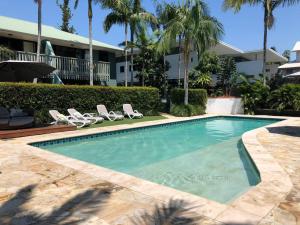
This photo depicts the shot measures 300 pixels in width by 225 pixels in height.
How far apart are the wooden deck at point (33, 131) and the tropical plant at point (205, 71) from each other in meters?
15.2

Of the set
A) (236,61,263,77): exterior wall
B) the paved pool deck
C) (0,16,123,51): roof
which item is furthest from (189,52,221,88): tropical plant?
the paved pool deck

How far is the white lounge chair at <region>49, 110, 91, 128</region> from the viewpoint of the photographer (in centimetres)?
1439

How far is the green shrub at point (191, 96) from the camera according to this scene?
2266 cm

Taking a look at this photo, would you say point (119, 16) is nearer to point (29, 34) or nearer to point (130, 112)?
point (29, 34)

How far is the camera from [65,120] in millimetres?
14352

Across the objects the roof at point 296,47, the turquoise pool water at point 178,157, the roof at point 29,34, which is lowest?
the turquoise pool water at point 178,157

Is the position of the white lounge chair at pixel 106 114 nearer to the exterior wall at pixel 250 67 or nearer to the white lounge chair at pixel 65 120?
the white lounge chair at pixel 65 120

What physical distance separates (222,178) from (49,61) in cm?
1729

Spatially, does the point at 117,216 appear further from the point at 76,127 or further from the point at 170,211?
the point at 76,127

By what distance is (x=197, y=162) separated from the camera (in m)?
9.11

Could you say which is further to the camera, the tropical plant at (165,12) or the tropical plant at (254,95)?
the tropical plant at (165,12)

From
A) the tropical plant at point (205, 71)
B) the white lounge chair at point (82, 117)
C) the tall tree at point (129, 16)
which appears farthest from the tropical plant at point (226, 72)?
the white lounge chair at point (82, 117)

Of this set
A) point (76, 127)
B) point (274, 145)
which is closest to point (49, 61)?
point (76, 127)

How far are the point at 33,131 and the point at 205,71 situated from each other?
60.2ft
